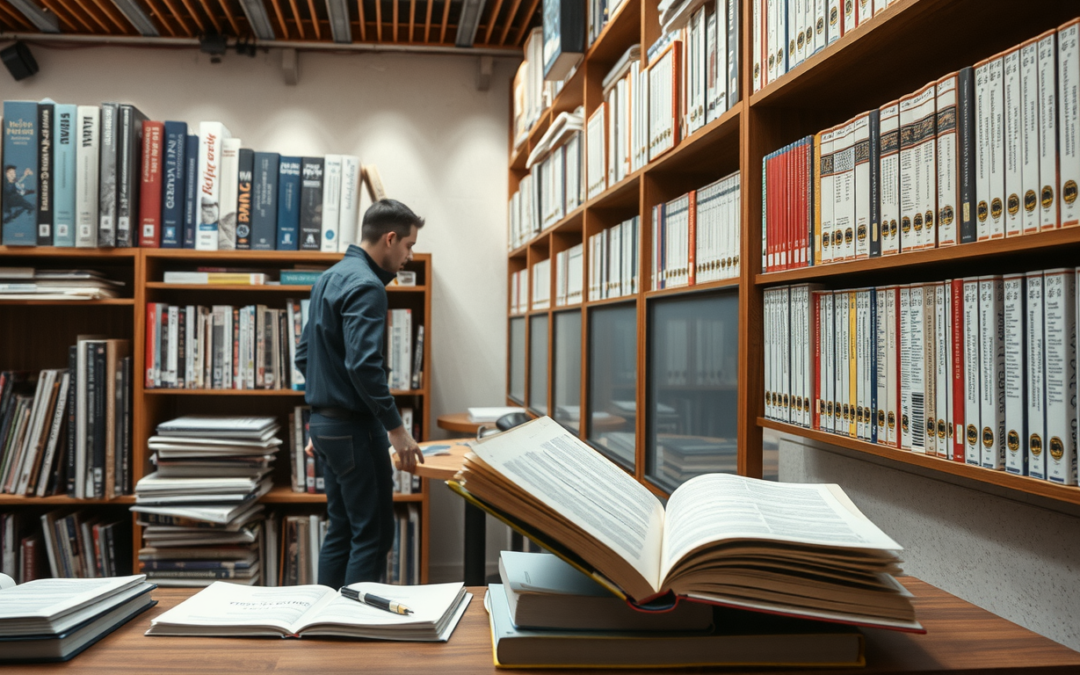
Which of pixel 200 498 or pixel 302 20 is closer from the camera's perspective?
pixel 200 498

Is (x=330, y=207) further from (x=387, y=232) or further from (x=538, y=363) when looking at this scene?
(x=538, y=363)

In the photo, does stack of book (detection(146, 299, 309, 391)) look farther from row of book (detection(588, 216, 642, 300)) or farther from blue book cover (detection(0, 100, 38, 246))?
row of book (detection(588, 216, 642, 300))

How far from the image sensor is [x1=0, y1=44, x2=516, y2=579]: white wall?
11.6ft

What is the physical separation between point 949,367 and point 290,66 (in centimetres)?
350

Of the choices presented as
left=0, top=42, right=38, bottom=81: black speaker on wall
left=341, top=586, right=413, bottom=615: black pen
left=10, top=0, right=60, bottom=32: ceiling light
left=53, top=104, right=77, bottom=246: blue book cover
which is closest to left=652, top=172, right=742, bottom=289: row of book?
left=341, top=586, right=413, bottom=615: black pen

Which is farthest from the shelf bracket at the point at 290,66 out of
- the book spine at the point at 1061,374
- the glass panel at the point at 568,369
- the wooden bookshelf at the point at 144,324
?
the book spine at the point at 1061,374

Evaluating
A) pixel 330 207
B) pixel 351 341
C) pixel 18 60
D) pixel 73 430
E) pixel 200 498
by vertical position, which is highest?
pixel 18 60

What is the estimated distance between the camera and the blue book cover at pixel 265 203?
2.89m

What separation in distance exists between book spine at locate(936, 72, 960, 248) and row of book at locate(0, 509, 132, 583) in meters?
3.04

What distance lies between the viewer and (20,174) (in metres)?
2.61

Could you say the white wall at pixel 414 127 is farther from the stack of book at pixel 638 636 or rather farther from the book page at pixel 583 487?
the stack of book at pixel 638 636

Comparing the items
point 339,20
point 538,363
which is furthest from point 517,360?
point 339,20

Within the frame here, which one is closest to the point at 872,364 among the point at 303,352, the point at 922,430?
the point at 922,430

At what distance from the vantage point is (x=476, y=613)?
2.61 ft
